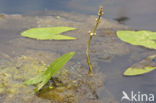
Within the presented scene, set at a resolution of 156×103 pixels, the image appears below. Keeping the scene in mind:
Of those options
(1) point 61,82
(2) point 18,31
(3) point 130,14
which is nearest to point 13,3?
(2) point 18,31

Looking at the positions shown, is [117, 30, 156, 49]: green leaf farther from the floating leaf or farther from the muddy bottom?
the floating leaf

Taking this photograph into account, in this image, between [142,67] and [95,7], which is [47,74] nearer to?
[142,67]

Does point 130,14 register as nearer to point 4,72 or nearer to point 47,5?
point 47,5

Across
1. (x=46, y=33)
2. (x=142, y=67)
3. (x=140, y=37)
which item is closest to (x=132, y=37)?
(x=140, y=37)

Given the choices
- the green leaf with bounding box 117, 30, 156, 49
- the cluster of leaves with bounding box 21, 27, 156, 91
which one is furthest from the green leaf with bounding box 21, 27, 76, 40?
the green leaf with bounding box 117, 30, 156, 49

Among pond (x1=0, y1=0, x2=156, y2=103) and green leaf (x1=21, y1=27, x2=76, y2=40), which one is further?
green leaf (x1=21, y1=27, x2=76, y2=40)

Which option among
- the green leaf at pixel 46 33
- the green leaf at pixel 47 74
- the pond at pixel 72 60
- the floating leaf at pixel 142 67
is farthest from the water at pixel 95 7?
the green leaf at pixel 47 74
